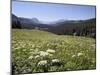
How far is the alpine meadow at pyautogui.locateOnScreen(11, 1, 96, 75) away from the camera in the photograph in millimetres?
2477

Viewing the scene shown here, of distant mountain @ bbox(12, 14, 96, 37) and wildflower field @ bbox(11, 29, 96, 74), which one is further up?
distant mountain @ bbox(12, 14, 96, 37)

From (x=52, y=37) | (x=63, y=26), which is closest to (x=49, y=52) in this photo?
(x=52, y=37)

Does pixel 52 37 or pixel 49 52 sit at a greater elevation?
pixel 52 37

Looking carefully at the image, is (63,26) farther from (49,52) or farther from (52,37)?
(49,52)

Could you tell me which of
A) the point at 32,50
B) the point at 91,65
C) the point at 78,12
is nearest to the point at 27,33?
the point at 32,50

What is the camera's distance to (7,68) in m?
2.39

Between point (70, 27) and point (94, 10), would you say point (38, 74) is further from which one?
point (94, 10)

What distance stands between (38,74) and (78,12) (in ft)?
3.28

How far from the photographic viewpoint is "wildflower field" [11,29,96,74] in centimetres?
247

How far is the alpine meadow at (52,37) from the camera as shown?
Result: 8.13 ft

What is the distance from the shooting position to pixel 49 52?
8.52ft

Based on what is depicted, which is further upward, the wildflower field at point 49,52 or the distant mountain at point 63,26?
the distant mountain at point 63,26

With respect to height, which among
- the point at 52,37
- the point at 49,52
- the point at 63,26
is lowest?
the point at 49,52

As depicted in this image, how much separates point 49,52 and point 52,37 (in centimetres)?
20
